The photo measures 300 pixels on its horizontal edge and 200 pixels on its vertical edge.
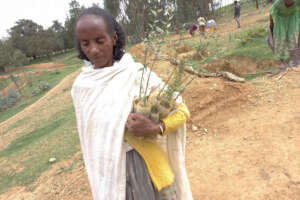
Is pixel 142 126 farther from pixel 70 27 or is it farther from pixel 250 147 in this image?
pixel 70 27

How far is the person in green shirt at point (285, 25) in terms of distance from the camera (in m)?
3.31

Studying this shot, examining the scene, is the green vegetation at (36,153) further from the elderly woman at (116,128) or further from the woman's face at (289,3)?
the woman's face at (289,3)

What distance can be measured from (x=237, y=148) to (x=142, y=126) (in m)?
2.13

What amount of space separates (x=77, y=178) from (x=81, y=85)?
7.48 ft

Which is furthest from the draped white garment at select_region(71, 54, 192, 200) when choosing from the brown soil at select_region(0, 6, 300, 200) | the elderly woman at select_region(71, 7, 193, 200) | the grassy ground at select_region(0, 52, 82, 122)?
the grassy ground at select_region(0, 52, 82, 122)

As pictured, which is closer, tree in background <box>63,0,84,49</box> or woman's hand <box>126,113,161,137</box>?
woman's hand <box>126,113,161,137</box>

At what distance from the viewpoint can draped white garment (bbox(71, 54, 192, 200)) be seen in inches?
43.3

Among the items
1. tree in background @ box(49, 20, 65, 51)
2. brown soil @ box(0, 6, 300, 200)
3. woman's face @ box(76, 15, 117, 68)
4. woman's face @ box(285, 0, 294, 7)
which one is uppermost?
tree in background @ box(49, 20, 65, 51)

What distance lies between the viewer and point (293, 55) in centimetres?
403

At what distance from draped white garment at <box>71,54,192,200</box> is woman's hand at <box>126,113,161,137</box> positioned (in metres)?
0.10

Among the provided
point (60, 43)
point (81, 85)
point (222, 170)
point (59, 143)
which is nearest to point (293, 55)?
point (222, 170)

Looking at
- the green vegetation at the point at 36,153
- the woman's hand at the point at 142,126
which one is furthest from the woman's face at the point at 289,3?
the green vegetation at the point at 36,153

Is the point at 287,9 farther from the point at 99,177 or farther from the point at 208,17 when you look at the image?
the point at 208,17

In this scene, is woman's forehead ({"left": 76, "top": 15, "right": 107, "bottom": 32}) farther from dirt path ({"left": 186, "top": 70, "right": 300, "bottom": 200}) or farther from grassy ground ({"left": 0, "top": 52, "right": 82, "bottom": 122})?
grassy ground ({"left": 0, "top": 52, "right": 82, "bottom": 122})
